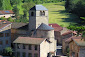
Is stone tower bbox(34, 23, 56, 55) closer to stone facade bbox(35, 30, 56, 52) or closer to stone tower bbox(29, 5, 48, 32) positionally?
stone facade bbox(35, 30, 56, 52)

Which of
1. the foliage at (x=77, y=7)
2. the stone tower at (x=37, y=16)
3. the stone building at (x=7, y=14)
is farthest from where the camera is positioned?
the foliage at (x=77, y=7)

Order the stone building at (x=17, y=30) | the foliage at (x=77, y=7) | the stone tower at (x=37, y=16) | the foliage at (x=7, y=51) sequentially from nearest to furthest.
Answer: the foliage at (x=7, y=51)
the stone tower at (x=37, y=16)
the stone building at (x=17, y=30)
the foliage at (x=77, y=7)

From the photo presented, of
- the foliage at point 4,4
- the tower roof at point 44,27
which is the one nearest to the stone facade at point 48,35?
the tower roof at point 44,27

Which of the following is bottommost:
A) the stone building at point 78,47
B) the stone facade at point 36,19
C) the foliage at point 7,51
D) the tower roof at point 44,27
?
the foliage at point 7,51

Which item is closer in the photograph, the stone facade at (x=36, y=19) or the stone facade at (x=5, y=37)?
the stone facade at (x=36, y=19)

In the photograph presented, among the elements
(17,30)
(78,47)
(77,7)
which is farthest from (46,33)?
(77,7)

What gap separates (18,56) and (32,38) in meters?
4.09

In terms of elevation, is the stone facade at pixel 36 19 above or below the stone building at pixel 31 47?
above

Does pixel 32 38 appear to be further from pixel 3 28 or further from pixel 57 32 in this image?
pixel 57 32

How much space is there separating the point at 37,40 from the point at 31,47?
5.35ft

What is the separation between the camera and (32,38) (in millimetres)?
59000

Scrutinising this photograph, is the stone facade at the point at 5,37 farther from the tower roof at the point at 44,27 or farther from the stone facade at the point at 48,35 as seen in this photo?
the tower roof at the point at 44,27

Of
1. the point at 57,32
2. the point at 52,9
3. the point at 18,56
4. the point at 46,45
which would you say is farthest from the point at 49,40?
the point at 52,9

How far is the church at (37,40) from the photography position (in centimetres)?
5762
